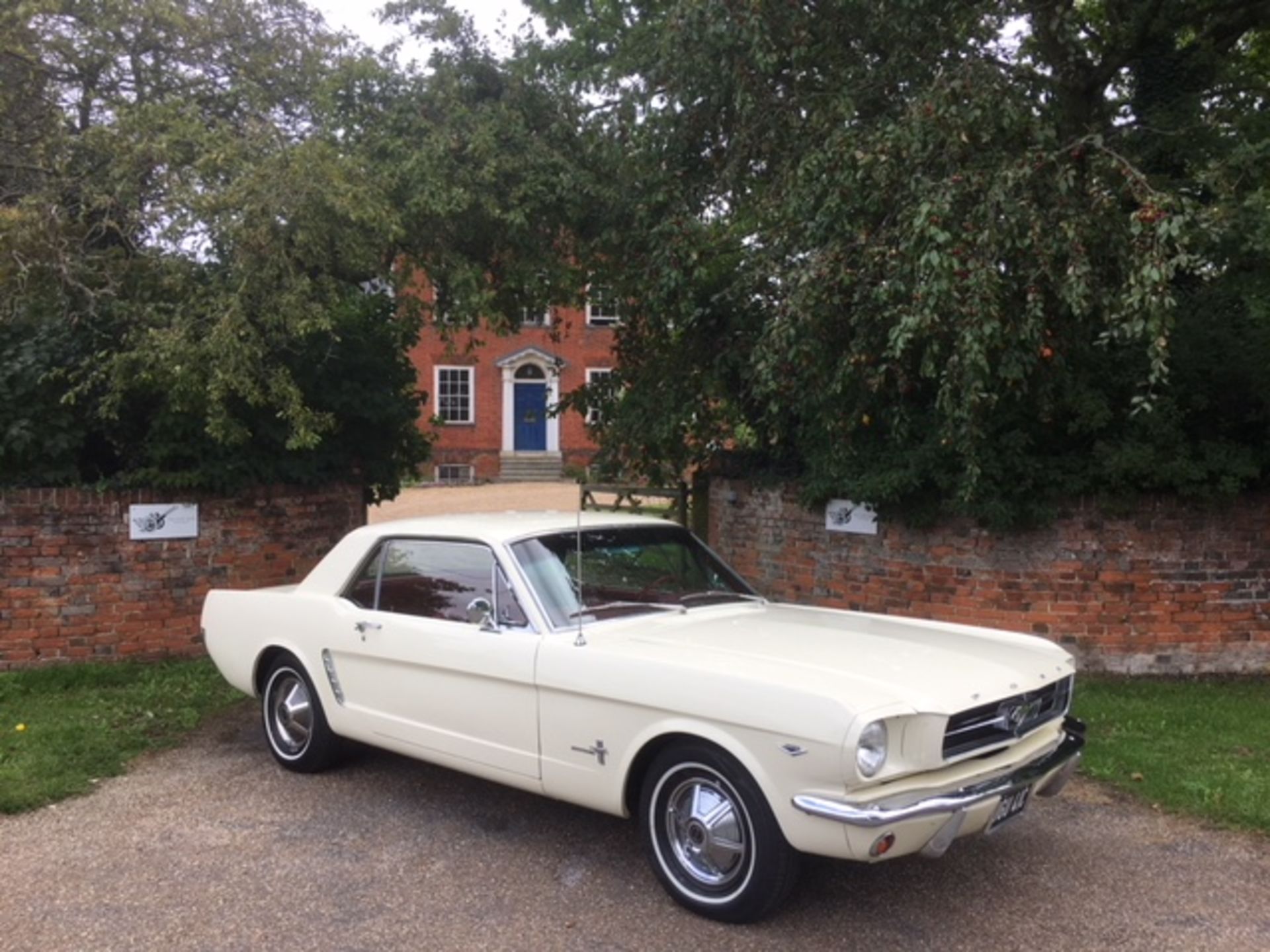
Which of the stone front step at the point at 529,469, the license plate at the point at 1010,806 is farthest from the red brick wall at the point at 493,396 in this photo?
the license plate at the point at 1010,806

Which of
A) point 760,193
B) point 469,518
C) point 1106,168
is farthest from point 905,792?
point 760,193

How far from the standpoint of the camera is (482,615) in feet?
15.1

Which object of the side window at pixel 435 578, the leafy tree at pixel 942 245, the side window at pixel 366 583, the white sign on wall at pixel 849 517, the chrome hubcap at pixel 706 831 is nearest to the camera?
the chrome hubcap at pixel 706 831

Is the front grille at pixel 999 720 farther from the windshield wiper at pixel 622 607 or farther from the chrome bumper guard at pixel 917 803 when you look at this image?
the windshield wiper at pixel 622 607

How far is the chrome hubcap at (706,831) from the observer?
3.81m

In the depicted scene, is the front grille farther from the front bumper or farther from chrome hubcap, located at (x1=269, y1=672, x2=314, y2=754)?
chrome hubcap, located at (x1=269, y1=672, x2=314, y2=754)

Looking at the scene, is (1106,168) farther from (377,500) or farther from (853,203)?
(377,500)

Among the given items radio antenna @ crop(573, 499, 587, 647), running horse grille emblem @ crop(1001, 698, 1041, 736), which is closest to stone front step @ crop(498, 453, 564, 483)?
radio antenna @ crop(573, 499, 587, 647)

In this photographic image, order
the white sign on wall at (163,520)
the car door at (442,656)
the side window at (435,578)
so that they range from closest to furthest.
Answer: the car door at (442,656), the side window at (435,578), the white sign on wall at (163,520)

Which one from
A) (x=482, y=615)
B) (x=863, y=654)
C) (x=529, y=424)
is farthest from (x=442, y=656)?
(x=529, y=424)

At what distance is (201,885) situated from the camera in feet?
13.9

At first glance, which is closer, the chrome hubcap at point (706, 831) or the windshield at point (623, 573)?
the chrome hubcap at point (706, 831)

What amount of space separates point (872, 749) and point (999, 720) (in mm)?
690

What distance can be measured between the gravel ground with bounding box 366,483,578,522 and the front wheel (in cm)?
1367
